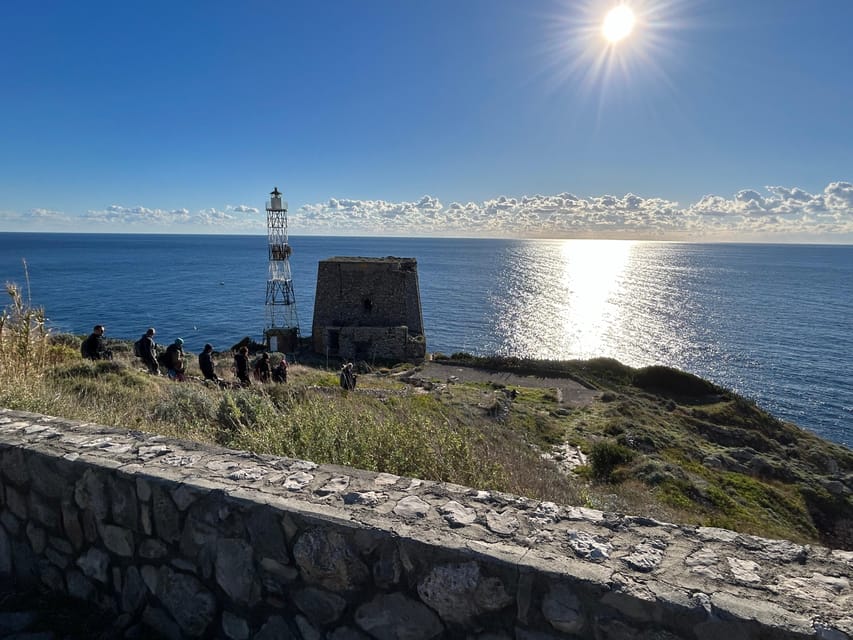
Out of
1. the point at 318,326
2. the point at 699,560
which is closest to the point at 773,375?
the point at 318,326

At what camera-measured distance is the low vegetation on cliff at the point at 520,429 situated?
429 cm

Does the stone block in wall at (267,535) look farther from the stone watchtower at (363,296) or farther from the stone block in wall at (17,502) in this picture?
the stone watchtower at (363,296)

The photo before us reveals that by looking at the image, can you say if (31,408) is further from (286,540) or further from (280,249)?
(280,249)

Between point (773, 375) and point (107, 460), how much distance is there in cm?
4231

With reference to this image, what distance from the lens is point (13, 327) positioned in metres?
5.90

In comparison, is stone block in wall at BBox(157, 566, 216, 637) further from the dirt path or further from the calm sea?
Answer: the dirt path

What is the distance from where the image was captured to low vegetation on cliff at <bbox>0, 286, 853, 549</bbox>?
14.1ft

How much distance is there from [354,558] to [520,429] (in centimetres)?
1241

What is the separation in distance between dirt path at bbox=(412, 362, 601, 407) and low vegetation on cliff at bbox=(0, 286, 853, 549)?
0.47 meters

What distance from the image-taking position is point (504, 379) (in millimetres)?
29031

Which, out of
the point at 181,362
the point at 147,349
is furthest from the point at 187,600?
the point at 147,349

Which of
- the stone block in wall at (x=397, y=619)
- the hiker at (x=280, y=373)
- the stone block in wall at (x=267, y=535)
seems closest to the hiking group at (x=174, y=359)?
the hiker at (x=280, y=373)

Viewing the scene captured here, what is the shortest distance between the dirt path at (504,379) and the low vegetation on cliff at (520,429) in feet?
1.56

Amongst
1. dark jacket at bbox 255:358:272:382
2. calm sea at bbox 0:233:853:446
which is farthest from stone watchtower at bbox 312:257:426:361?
dark jacket at bbox 255:358:272:382
